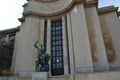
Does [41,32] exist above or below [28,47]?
above

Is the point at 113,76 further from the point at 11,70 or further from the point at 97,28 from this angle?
the point at 11,70

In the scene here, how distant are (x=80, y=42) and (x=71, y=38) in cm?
192

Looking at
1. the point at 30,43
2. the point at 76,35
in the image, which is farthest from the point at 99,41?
the point at 30,43

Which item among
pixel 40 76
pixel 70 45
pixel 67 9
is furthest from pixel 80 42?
pixel 40 76

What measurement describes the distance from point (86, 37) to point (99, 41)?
1909 millimetres

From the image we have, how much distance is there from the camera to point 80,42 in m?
14.3

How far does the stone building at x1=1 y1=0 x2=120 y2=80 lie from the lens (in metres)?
13.8

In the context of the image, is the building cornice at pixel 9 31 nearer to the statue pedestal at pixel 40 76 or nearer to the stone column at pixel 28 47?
the stone column at pixel 28 47

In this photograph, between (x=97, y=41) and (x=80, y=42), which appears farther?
(x=97, y=41)

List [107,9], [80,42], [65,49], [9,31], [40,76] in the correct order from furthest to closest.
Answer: [9,31] → [107,9] → [65,49] → [80,42] → [40,76]

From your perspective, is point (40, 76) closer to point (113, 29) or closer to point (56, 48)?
point (56, 48)

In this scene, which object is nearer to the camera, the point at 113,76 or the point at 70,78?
the point at 113,76

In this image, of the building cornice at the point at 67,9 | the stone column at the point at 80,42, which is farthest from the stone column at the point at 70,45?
the building cornice at the point at 67,9

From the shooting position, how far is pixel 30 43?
17250 millimetres
